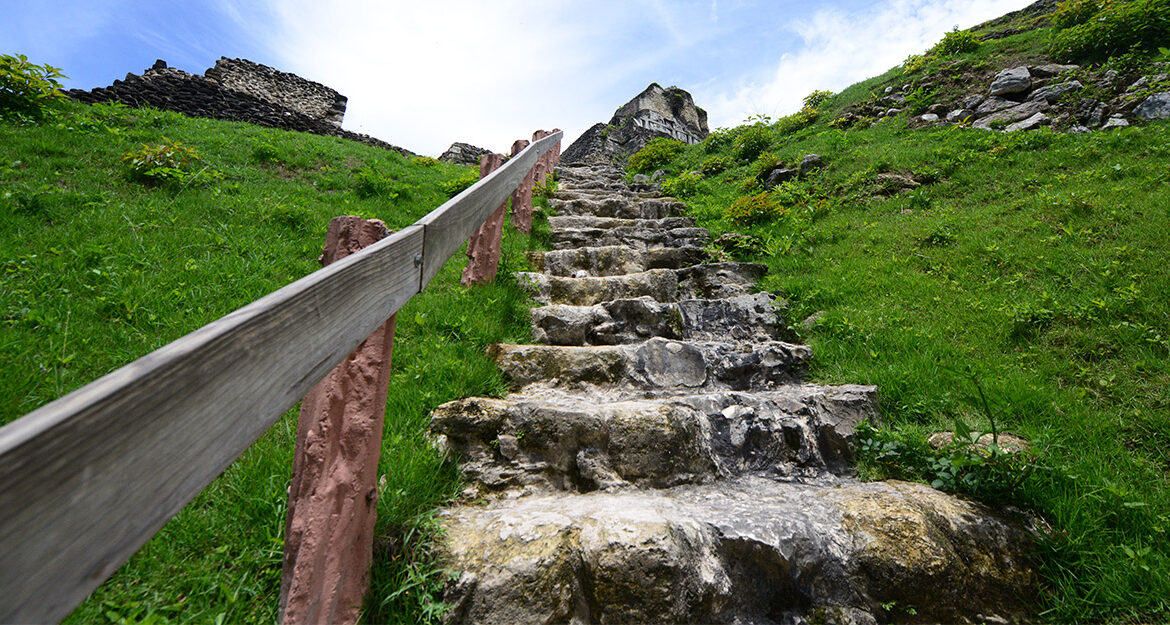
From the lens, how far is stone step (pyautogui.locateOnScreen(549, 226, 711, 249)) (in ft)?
20.0

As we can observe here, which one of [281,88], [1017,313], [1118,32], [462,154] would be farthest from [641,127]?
[1017,313]

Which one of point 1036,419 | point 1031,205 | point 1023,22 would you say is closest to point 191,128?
point 1036,419

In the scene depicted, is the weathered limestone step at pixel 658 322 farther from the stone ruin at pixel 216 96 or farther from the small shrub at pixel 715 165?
the stone ruin at pixel 216 96

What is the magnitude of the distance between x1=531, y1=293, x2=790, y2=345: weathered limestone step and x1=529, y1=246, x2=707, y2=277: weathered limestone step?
1281mm

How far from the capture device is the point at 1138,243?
3725 mm

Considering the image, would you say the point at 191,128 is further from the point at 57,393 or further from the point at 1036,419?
the point at 1036,419

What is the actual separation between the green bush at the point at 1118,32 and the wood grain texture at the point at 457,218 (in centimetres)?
1006

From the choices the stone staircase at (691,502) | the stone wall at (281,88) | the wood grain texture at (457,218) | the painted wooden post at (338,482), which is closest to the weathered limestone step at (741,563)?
the stone staircase at (691,502)

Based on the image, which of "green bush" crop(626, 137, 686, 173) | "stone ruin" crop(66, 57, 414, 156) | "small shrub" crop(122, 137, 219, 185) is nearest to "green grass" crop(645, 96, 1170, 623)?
"green bush" crop(626, 137, 686, 173)

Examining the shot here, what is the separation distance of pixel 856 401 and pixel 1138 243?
3.13 meters

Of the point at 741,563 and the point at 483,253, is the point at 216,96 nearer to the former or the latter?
the point at 483,253

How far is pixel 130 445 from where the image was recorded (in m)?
0.60

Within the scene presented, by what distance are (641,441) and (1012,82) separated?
1017 centimetres

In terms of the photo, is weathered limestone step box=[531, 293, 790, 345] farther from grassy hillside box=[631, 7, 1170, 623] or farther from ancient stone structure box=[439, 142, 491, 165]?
ancient stone structure box=[439, 142, 491, 165]
